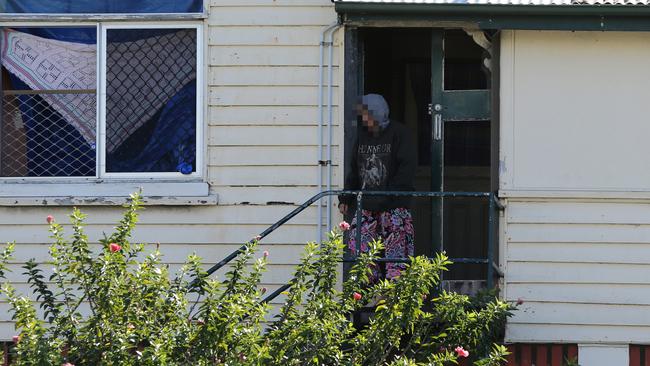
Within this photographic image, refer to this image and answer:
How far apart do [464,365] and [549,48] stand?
2336 mm

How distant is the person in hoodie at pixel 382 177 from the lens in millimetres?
9375

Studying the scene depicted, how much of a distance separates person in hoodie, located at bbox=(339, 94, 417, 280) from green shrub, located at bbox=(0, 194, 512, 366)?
128 cm

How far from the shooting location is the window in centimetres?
960

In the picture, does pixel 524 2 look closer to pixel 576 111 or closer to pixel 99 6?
pixel 576 111

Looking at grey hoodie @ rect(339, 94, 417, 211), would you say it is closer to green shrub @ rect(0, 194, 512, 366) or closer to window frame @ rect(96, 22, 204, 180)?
window frame @ rect(96, 22, 204, 180)

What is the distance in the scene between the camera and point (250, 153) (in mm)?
9453

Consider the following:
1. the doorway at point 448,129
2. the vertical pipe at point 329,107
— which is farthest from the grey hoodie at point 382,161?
the doorway at point 448,129

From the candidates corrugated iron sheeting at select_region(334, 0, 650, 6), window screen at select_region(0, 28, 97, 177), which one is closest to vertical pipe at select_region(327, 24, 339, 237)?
corrugated iron sheeting at select_region(334, 0, 650, 6)

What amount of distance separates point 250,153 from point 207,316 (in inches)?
89.5

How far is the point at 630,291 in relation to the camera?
29.9 ft

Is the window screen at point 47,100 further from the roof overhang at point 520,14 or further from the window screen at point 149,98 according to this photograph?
the roof overhang at point 520,14

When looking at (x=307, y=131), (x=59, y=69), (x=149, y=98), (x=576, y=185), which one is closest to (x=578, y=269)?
(x=576, y=185)

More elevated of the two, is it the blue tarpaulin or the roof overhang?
the blue tarpaulin

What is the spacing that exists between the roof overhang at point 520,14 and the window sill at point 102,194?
1.69 m
